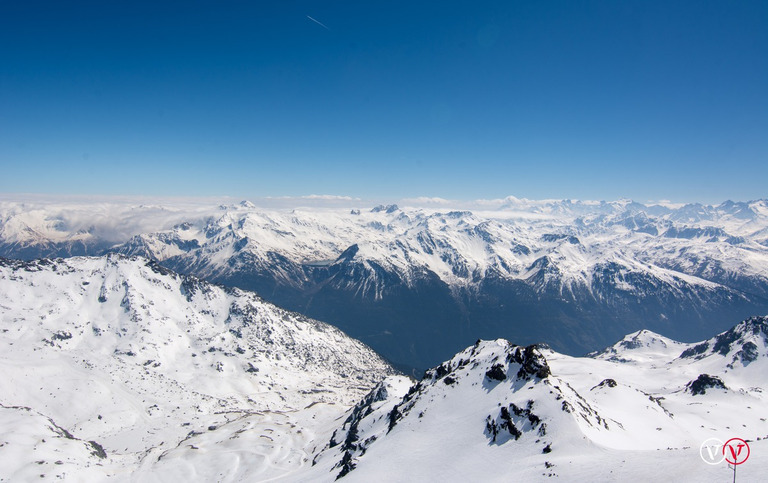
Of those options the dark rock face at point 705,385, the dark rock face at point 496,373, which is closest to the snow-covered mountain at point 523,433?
the dark rock face at point 496,373

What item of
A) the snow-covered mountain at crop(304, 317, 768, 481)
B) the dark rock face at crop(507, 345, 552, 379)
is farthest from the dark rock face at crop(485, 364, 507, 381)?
the dark rock face at crop(507, 345, 552, 379)

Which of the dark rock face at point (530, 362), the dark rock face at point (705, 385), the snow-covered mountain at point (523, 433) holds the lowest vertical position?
the dark rock face at point (705, 385)

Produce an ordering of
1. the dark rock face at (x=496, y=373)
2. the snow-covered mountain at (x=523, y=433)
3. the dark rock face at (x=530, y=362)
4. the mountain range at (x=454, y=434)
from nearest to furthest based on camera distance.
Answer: the snow-covered mountain at (x=523, y=433) < the mountain range at (x=454, y=434) < the dark rock face at (x=530, y=362) < the dark rock face at (x=496, y=373)

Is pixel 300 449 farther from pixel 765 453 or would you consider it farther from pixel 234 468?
pixel 765 453

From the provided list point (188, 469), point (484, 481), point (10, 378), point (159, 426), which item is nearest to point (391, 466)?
point (484, 481)

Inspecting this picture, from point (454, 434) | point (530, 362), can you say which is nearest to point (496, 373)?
point (530, 362)

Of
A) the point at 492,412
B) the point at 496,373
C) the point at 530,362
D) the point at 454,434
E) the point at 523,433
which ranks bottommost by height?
the point at 454,434

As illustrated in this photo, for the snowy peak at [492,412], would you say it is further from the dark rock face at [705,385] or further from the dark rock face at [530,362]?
the dark rock face at [705,385]

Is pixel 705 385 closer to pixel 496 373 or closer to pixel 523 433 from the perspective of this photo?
pixel 496 373

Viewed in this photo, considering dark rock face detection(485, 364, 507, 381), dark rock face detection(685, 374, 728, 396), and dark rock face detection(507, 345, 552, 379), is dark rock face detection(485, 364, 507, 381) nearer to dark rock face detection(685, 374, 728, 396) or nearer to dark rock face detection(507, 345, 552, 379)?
dark rock face detection(507, 345, 552, 379)

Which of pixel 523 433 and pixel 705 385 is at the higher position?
pixel 523 433

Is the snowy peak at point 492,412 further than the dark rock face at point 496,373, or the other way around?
the dark rock face at point 496,373

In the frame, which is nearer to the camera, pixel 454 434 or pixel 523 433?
pixel 523 433
